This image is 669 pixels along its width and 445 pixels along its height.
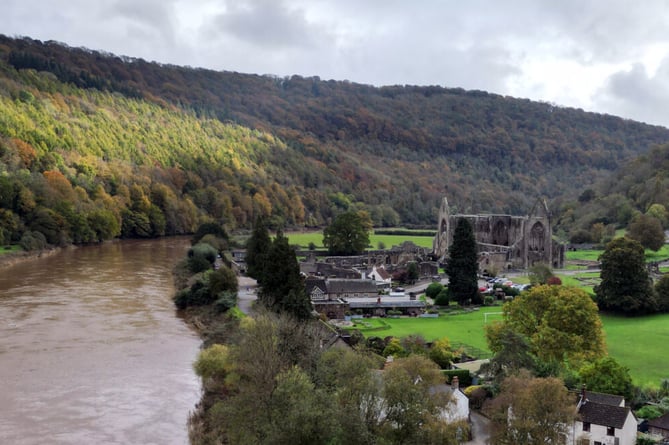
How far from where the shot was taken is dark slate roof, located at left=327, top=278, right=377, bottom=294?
52719 millimetres

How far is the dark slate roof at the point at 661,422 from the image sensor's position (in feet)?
78.1

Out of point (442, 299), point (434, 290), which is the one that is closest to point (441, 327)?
point (442, 299)

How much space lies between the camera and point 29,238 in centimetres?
7819

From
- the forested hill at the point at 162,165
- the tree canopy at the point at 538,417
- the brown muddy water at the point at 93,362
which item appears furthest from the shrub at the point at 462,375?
the forested hill at the point at 162,165

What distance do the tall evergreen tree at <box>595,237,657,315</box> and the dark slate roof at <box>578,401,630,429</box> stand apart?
2379 centimetres

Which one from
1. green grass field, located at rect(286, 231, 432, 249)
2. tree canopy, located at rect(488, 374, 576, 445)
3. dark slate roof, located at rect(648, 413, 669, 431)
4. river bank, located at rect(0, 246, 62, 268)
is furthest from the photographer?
green grass field, located at rect(286, 231, 432, 249)

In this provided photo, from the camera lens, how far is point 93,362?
118ft

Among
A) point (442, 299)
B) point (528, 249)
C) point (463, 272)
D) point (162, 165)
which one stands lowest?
point (442, 299)

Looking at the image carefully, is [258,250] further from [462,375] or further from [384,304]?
[462,375]

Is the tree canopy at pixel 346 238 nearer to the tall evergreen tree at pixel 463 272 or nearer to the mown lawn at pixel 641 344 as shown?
the tall evergreen tree at pixel 463 272

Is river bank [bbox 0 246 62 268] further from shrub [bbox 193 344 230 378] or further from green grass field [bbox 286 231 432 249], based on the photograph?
shrub [bbox 193 344 230 378]

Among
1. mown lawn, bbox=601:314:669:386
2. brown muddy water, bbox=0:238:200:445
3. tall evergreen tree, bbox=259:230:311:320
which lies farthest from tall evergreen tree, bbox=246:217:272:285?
mown lawn, bbox=601:314:669:386

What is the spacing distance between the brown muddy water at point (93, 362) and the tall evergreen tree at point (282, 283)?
5372mm

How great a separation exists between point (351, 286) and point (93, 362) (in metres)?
22.6
